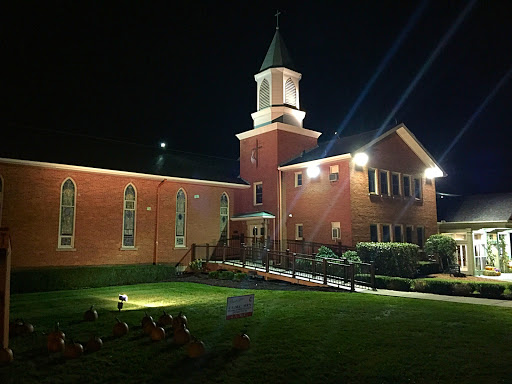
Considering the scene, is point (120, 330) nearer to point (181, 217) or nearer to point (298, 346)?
point (298, 346)

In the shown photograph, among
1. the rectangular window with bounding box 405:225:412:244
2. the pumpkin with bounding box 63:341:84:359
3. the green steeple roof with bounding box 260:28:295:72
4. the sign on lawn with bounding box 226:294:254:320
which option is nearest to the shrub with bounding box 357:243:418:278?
the rectangular window with bounding box 405:225:412:244

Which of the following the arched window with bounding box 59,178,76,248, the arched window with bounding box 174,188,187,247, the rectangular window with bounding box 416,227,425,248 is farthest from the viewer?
the rectangular window with bounding box 416,227,425,248

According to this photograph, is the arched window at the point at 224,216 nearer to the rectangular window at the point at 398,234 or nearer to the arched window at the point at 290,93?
the arched window at the point at 290,93

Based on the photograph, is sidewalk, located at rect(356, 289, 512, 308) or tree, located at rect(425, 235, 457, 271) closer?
sidewalk, located at rect(356, 289, 512, 308)

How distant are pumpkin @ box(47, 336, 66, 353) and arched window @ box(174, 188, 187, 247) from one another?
1685cm

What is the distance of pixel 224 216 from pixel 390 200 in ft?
34.3

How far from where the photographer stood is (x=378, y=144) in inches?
992

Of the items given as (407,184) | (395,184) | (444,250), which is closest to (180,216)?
(395,184)

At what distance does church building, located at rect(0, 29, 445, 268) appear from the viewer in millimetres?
20000

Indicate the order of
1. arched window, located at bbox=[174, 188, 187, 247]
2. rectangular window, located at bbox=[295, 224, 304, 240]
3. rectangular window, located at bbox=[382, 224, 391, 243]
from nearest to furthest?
arched window, located at bbox=[174, 188, 187, 247], rectangular window, located at bbox=[382, 224, 391, 243], rectangular window, located at bbox=[295, 224, 304, 240]

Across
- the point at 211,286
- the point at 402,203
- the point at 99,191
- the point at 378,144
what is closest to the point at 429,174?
the point at 402,203

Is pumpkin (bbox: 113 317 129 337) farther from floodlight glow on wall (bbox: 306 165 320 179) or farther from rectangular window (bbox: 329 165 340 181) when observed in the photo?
floodlight glow on wall (bbox: 306 165 320 179)

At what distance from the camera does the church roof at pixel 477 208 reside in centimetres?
2663

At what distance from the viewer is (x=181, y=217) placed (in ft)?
80.6
